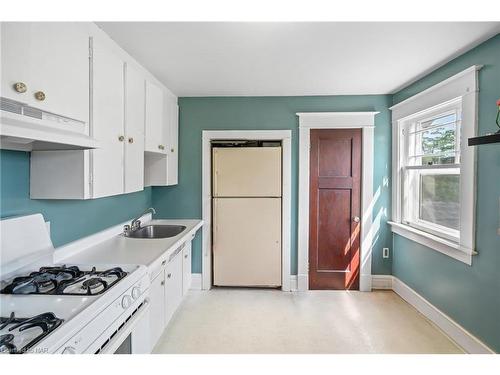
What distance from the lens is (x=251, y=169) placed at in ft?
10.2

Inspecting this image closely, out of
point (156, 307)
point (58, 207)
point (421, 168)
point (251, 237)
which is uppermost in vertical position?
point (421, 168)

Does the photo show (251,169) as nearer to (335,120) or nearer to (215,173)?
(215,173)

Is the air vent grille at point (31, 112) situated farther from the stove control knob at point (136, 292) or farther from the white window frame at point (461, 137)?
the white window frame at point (461, 137)

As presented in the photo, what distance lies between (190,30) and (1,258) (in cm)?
168

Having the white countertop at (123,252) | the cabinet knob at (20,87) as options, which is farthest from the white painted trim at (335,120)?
the cabinet knob at (20,87)

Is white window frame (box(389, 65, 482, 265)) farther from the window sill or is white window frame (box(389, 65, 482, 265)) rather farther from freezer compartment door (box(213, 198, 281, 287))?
freezer compartment door (box(213, 198, 281, 287))

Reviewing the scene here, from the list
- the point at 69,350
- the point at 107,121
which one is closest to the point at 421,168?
the point at 107,121

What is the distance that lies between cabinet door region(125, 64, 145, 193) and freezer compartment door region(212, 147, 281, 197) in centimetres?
112

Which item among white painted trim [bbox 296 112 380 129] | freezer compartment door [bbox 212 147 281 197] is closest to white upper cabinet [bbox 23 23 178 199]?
freezer compartment door [bbox 212 147 281 197]

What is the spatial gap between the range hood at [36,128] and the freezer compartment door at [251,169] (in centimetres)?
181

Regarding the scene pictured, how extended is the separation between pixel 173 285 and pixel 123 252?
600 mm

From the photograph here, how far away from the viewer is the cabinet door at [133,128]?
191 centimetres

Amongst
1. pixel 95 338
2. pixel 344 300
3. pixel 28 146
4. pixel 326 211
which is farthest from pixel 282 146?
pixel 95 338

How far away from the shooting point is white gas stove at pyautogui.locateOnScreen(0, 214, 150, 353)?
0.90 m
